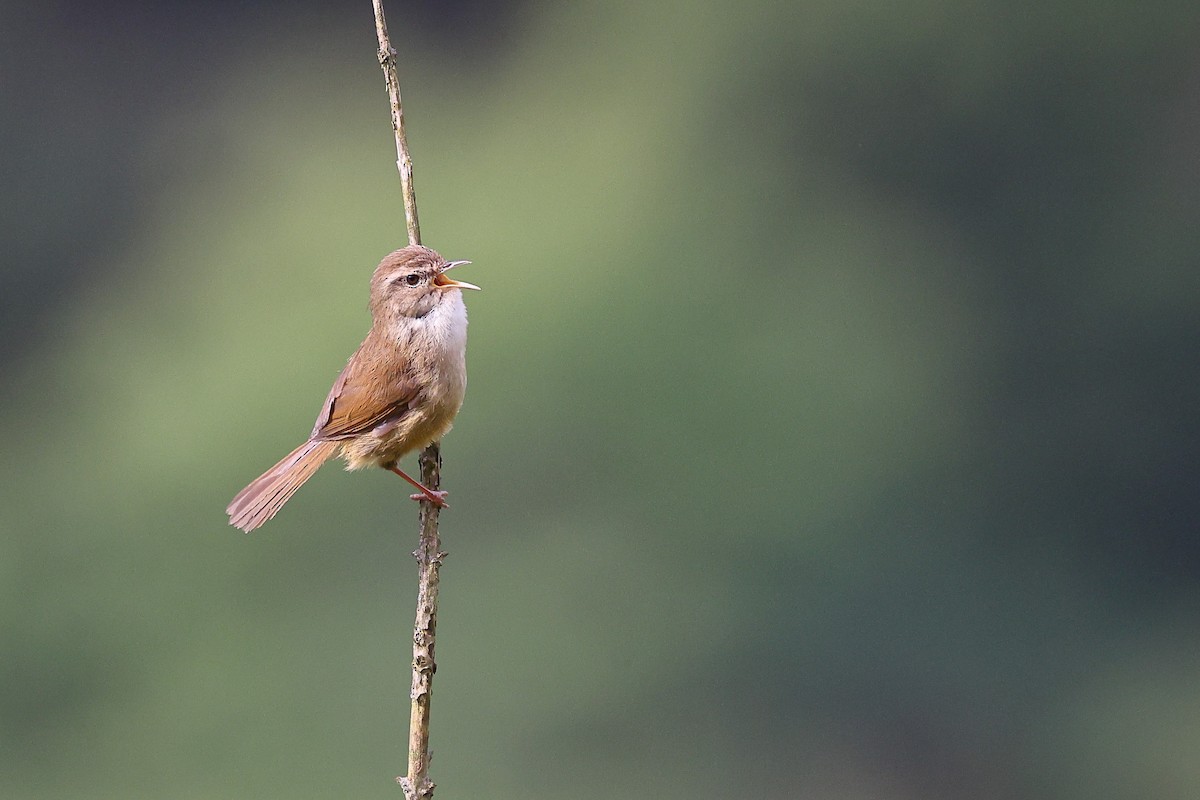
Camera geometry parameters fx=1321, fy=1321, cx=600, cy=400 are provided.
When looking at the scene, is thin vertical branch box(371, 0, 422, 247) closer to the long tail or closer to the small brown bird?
the small brown bird

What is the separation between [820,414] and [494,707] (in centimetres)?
275

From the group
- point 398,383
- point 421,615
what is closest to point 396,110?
point 398,383

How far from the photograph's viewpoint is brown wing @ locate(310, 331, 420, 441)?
337 cm

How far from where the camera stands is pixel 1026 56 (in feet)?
28.0

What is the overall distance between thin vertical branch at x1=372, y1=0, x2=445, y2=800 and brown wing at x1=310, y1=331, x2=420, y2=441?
54 centimetres

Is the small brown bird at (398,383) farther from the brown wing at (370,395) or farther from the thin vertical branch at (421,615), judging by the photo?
the thin vertical branch at (421,615)

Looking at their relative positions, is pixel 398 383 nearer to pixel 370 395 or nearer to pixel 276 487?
pixel 370 395

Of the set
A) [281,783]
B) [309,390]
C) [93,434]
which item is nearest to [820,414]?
[309,390]

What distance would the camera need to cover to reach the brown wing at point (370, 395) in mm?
3371

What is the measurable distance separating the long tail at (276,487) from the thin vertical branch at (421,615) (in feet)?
1.92

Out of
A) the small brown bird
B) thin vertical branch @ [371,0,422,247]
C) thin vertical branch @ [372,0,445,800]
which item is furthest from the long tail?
thin vertical branch @ [371,0,422,247]


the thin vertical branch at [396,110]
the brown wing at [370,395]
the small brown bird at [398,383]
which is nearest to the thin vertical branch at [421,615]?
the thin vertical branch at [396,110]

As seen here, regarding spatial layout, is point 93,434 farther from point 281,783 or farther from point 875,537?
point 875,537

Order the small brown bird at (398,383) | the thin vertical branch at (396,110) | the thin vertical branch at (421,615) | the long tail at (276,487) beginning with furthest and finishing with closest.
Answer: the small brown bird at (398,383), the long tail at (276,487), the thin vertical branch at (396,110), the thin vertical branch at (421,615)
